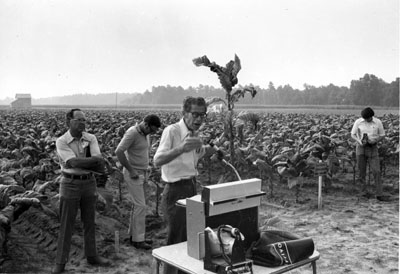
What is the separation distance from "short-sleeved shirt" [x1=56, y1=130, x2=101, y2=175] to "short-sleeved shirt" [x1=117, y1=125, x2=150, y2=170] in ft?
1.75

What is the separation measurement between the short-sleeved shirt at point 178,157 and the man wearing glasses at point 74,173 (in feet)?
3.95

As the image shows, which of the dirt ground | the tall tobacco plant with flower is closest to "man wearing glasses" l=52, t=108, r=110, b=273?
the dirt ground

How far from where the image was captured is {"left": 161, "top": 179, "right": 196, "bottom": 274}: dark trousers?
3.79m

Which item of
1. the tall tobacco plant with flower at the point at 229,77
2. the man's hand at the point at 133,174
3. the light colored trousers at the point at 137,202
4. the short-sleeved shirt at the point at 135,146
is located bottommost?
the light colored trousers at the point at 137,202

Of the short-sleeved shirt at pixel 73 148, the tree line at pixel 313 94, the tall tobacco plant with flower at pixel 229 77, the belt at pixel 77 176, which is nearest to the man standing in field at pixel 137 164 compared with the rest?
the short-sleeved shirt at pixel 73 148

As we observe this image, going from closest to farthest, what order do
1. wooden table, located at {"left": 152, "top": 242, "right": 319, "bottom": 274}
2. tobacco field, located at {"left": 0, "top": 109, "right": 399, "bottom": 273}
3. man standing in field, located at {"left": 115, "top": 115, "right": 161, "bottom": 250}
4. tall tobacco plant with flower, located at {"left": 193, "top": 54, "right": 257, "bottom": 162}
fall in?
1. wooden table, located at {"left": 152, "top": 242, "right": 319, "bottom": 274}
2. tobacco field, located at {"left": 0, "top": 109, "right": 399, "bottom": 273}
3. man standing in field, located at {"left": 115, "top": 115, "right": 161, "bottom": 250}
4. tall tobacco plant with flower, located at {"left": 193, "top": 54, "right": 257, "bottom": 162}

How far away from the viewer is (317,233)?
21.6 feet

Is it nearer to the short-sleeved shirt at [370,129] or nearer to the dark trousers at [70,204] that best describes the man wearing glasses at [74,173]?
the dark trousers at [70,204]

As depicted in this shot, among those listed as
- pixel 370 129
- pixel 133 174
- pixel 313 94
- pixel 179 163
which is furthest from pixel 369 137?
pixel 313 94

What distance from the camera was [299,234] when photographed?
6.53 metres

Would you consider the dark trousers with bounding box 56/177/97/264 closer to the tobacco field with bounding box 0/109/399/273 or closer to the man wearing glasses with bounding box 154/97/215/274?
the tobacco field with bounding box 0/109/399/273

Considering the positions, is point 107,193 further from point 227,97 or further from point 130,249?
point 227,97

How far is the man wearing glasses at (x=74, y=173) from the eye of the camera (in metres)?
4.73

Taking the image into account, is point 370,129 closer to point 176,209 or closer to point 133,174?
point 133,174
